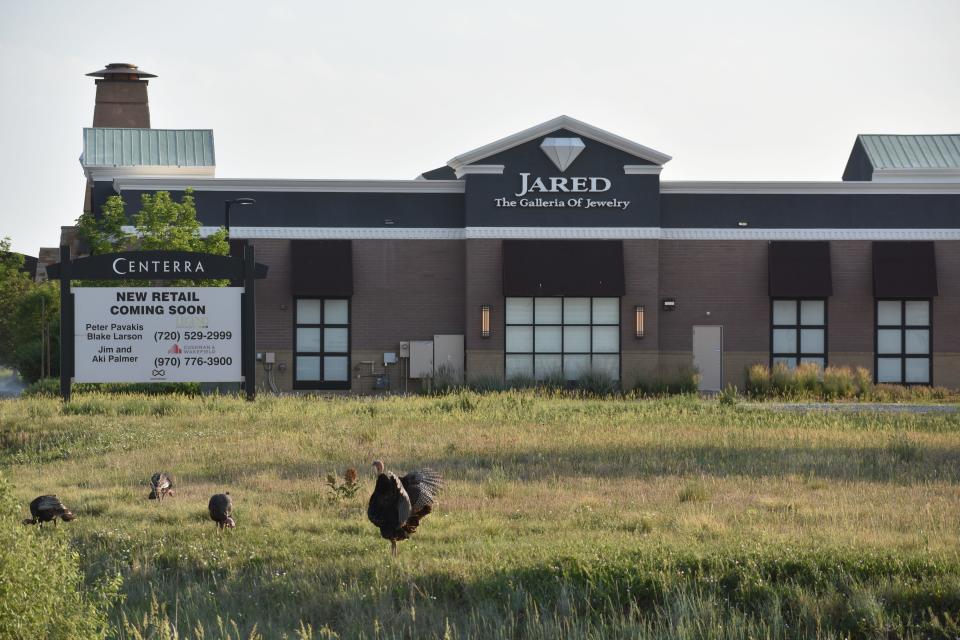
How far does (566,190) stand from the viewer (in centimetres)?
4178

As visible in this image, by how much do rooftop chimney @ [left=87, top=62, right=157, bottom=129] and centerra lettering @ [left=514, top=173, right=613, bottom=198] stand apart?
88.2ft

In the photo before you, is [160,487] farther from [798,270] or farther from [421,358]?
[798,270]

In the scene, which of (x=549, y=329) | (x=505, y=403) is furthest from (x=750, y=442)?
(x=549, y=329)

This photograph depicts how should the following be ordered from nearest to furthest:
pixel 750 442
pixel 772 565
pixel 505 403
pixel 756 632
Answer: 1. pixel 756 632
2. pixel 772 565
3. pixel 750 442
4. pixel 505 403

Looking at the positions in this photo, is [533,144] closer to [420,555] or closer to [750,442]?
[750,442]

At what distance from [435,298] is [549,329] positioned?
3.84m

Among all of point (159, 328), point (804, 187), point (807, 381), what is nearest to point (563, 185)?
point (804, 187)

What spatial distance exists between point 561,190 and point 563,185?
0.17 m

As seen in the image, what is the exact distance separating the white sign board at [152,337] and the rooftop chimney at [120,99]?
3643 centimetres

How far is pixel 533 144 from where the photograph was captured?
41.8 m

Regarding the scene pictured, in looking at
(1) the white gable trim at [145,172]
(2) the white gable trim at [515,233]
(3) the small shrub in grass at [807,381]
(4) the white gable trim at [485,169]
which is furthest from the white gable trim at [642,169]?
(1) the white gable trim at [145,172]

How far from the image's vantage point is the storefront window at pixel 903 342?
140 ft

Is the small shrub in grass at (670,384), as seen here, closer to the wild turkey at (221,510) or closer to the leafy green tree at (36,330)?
the leafy green tree at (36,330)

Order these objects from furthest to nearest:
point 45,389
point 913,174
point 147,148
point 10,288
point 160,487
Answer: point 10,288, point 147,148, point 913,174, point 45,389, point 160,487
